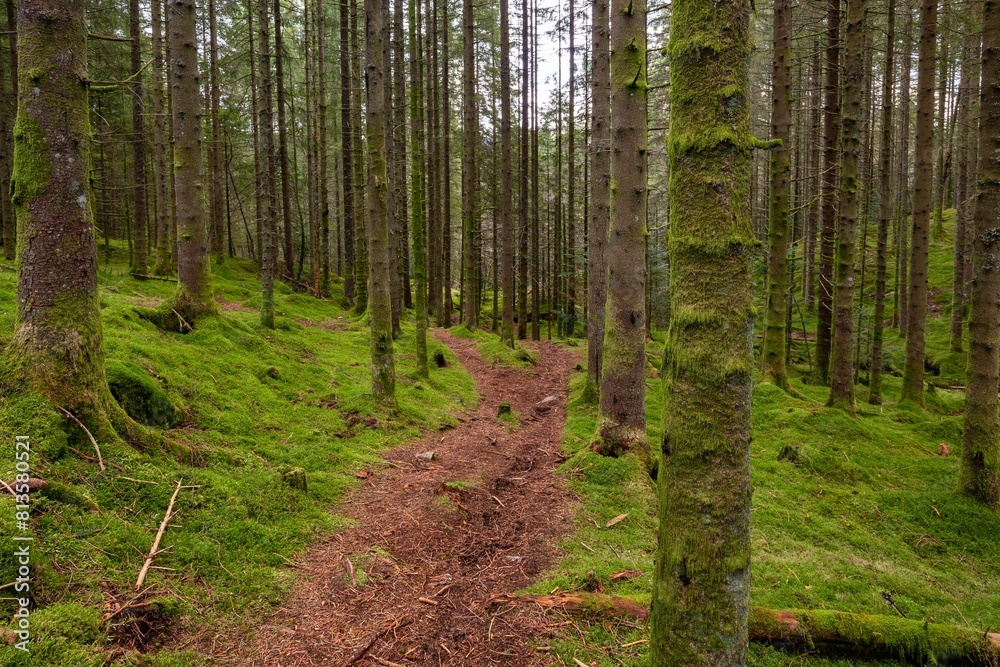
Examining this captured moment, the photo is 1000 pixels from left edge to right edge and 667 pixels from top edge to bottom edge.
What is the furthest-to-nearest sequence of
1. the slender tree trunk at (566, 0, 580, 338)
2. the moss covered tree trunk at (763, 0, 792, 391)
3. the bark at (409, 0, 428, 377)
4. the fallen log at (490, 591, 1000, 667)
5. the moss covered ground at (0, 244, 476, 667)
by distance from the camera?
the slender tree trunk at (566, 0, 580, 338), the bark at (409, 0, 428, 377), the moss covered tree trunk at (763, 0, 792, 391), the fallen log at (490, 591, 1000, 667), the moss covered ground at (0, 244, 476, 667)

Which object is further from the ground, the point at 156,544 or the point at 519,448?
the point at 156,544

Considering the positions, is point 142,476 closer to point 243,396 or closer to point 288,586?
point 288,586

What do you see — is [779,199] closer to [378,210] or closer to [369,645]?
[378,210]

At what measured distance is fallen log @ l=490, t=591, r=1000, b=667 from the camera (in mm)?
3098

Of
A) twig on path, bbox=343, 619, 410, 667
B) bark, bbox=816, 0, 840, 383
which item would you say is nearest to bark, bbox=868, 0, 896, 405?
bark, bbox=816, 0, 840, 383

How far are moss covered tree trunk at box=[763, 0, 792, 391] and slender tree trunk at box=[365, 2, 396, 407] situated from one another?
301 inches

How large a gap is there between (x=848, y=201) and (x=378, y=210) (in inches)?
308

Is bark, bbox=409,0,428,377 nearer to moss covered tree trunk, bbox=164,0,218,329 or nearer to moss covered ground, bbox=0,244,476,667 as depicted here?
moss covered ground, bbox=0,244,476,667

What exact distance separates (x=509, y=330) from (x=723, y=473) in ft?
45.3

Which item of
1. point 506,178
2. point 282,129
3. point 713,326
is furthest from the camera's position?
point 282,129

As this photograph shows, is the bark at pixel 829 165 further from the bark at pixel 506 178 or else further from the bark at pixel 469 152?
the bark at pixel 469 152

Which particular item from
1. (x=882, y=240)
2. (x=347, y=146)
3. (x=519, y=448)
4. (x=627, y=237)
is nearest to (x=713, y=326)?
(x=627, y=237)

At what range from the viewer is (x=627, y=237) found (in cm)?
641

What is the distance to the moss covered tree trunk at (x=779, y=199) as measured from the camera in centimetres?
999
